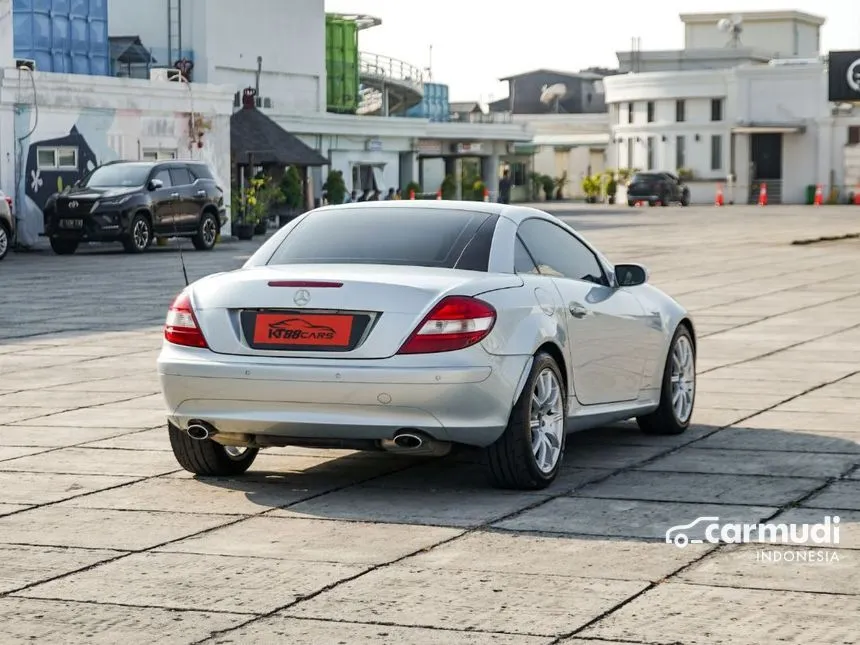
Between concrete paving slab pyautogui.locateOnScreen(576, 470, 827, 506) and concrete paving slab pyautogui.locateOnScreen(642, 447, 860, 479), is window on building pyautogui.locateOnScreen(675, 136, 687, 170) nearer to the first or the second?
concrete paving slab pyautogui.locateOnScreen(642, 447, 860, 479)

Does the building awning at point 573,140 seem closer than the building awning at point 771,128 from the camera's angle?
No

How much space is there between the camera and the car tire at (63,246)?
117 ft

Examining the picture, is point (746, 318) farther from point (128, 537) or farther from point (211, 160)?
point (211, 160)

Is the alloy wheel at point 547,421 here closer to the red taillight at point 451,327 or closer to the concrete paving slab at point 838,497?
the red taillight at point 451,327

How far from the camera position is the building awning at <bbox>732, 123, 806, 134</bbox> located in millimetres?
88312

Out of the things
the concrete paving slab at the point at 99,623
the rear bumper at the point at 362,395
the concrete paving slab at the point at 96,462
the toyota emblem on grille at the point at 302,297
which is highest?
the toyota emblem on grille at the point at 302,297

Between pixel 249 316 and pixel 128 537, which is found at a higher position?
pixel 249 316

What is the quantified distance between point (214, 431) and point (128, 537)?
44.2 inches

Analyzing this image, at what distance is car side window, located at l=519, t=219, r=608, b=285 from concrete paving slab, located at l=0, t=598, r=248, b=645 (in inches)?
145

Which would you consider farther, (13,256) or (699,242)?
(699,242)

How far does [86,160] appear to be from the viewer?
1582 inches

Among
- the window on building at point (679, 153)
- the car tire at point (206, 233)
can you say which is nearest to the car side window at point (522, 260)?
the car tire at point (206, 233)

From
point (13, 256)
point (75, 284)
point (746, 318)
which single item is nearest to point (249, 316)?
point (746, 318)

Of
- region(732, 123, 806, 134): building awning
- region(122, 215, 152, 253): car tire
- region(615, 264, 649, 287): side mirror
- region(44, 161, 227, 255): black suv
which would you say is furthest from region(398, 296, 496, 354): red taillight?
region(732, 123, 806, 134): building awning
